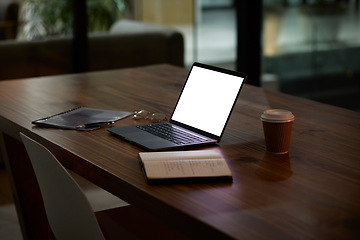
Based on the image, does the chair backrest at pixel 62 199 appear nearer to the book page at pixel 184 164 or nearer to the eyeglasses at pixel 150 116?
the book page at pixel 184 164

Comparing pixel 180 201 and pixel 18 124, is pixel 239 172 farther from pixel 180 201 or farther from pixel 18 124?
pixel 18 124

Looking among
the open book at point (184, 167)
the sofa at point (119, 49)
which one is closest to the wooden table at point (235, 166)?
the open book at point (184, 167)

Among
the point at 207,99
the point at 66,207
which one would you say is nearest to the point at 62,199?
the point at 66,207

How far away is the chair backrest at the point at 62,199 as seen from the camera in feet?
4.87

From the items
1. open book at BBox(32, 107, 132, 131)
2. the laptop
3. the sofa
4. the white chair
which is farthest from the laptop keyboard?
the sofa

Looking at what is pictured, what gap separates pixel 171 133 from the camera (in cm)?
A: 185

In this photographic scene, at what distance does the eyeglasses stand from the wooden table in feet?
0.14

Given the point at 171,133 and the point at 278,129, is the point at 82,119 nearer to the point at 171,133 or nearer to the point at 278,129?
the point at 171,133

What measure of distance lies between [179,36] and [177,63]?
20cm

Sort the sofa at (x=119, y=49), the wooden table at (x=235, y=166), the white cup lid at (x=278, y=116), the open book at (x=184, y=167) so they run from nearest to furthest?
the wooden table at (x=235, y=166), the open book at (x=184, y=167), the white cup lid at (x=278, y=116), the sofa at (x=119, y=49)

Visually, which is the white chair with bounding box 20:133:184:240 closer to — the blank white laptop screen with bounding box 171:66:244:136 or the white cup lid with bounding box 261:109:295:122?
the blank white laptop screen with bounding box 171:66:244:136

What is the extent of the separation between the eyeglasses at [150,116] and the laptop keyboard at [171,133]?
0.06 m

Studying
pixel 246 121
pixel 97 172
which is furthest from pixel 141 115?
pixel 97 172

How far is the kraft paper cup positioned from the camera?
5.30 ft
